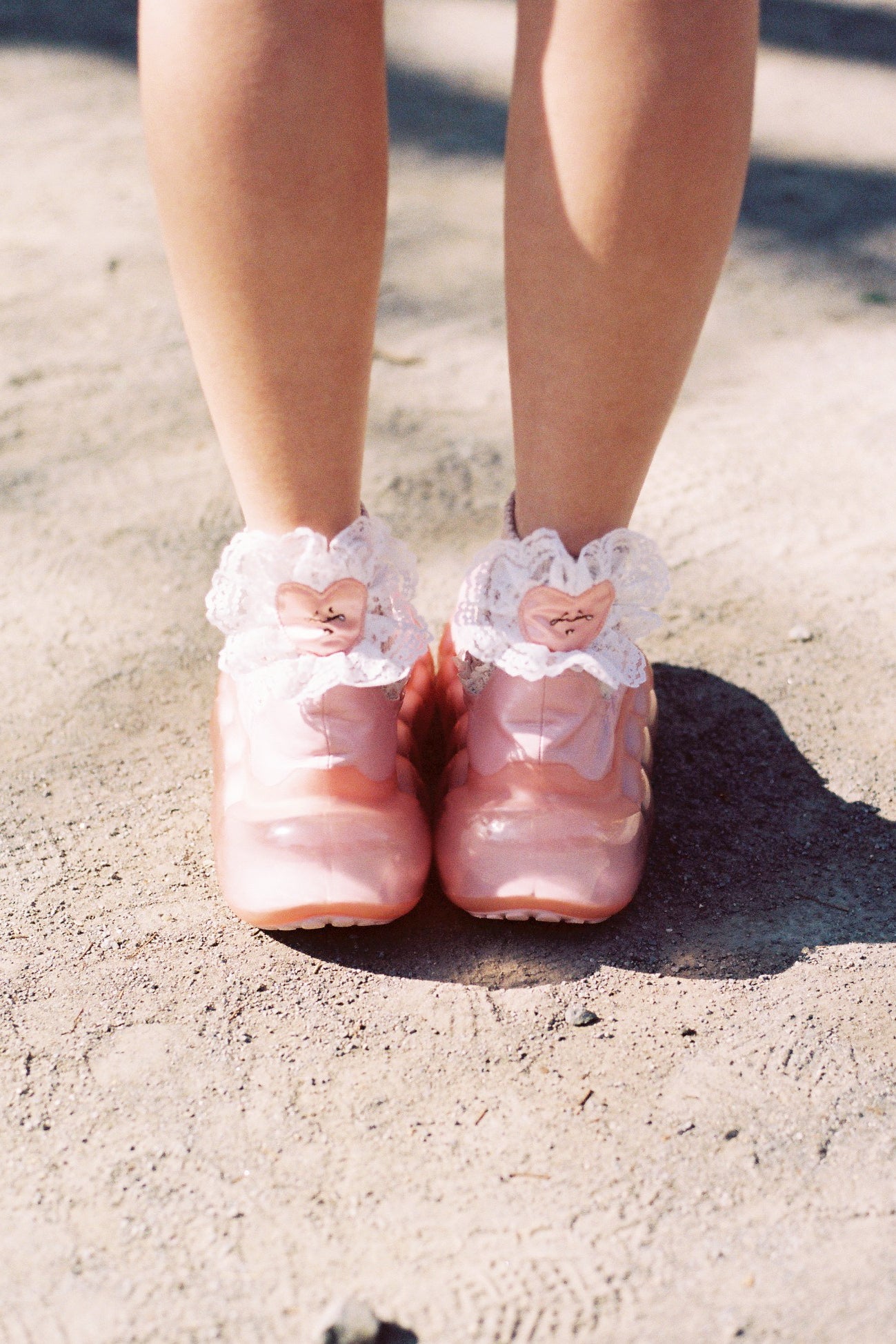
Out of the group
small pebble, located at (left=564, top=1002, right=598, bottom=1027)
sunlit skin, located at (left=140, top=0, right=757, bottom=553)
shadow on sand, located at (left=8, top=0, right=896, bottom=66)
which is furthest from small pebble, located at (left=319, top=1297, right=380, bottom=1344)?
→ shadow on sand, located at (left=8, top=0, right=896, bottom=66)

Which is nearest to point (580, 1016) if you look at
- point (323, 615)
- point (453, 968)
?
point (453, 968)

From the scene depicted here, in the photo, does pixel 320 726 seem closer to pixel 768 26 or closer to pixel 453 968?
pixel 453 968

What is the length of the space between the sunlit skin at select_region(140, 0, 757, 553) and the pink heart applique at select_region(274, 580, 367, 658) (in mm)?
56

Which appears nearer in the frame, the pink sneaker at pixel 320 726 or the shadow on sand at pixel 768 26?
the pink sneaker at pixel 320 726

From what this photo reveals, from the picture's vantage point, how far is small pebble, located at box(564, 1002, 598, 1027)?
0.89 m

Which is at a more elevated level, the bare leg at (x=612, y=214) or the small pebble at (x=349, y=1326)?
the bare leg at (x=612, y=214)

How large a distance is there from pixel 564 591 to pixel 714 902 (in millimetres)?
286

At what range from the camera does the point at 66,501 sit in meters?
1.47

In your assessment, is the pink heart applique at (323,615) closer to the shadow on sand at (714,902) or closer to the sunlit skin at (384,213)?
the sunlit skin at (384,213)

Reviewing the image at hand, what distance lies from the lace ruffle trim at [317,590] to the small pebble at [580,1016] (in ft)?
0.89

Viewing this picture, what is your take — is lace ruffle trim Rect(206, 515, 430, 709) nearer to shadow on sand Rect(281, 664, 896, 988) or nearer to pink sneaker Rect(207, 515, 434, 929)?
pink sneaker Rect(207, 515, 434, 929)

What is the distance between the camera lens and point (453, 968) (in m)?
0.93

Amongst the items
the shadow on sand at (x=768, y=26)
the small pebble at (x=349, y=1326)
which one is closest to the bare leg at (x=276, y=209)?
the small pebble at (x=349, y=1326)

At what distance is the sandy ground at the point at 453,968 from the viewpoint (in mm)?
733
